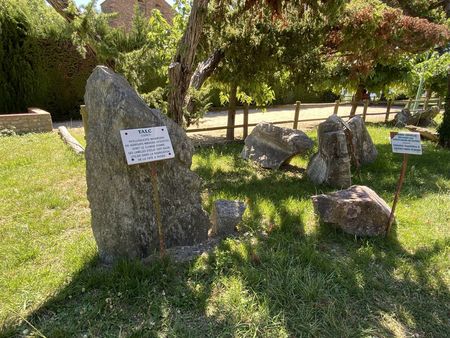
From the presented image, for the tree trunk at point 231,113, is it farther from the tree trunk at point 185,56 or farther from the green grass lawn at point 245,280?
the green grass lawn at point 245,280

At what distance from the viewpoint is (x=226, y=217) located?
3537 mm

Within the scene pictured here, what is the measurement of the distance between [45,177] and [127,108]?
346cm

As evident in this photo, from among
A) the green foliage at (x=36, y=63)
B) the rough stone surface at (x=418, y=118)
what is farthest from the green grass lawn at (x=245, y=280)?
the rough stone surface at (x=418, y=118)

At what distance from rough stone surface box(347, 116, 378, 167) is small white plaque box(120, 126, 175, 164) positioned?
4405mm

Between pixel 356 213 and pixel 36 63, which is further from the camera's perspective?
pixel 36 63

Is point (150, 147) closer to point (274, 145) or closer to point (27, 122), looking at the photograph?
point (274, 145)

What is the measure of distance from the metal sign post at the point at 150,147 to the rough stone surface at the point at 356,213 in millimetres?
1921

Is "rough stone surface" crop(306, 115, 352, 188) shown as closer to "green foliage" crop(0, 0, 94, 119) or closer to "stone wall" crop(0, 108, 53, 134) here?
"stone wall" crop(0, 108, 53, 134)

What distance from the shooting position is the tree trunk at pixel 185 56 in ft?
13.3

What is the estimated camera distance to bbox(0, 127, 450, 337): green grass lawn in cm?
236

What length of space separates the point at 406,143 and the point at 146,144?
275cm

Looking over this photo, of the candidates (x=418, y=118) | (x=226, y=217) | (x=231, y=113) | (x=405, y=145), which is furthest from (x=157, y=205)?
(x=418, y=118)

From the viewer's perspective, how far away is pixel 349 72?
973cm

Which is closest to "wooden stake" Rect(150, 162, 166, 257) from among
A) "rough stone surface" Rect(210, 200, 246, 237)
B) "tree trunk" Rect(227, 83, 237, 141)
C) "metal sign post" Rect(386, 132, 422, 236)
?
"rough stone surface" Rect(210, 200, 246, 237)
